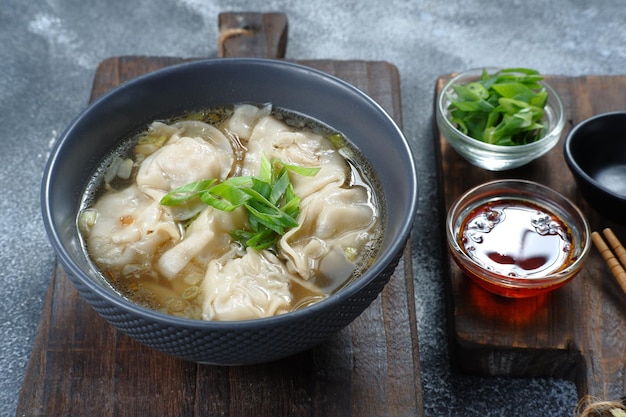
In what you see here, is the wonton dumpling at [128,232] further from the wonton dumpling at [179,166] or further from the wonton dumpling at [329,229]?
the wonton dumpling at [329,229]

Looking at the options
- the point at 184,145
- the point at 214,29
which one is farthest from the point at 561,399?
the point at 214,29

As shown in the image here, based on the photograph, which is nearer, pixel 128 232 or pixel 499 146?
pixel 128 232

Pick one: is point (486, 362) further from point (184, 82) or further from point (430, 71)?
point (430, 71)

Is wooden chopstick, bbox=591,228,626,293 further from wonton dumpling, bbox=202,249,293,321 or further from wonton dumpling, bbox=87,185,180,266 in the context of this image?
wonton dumpling, bbox=87,185,180,266

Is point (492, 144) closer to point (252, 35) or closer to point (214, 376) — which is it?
point (252, 35)

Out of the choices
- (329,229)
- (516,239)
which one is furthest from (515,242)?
(329,229)

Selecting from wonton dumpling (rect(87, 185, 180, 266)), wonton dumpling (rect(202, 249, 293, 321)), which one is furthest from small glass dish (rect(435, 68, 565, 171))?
wonton dumpling (rect(87, 185, 180, 266))
